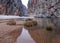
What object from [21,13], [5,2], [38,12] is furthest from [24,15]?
[5,2]

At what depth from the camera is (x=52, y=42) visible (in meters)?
1.36

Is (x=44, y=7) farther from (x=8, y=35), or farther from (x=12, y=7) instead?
(x=8, y=35)

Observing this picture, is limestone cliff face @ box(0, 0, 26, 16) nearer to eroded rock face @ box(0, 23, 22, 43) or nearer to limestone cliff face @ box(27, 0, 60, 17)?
limestone cliff face @ box(27, 0, 60, 17)

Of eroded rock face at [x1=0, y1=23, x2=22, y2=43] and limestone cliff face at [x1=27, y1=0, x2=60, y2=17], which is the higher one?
limestone cliff face at [x1=27, y1=0, x2=60, y2=17]

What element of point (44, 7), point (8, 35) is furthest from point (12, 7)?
point (8, 35)

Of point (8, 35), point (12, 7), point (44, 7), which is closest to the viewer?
point (8, 35)

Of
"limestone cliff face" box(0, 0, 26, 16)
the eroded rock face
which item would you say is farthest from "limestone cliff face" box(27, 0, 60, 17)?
the eroded rock face

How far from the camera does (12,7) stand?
2922 millimetres

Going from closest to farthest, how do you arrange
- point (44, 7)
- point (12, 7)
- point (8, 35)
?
point (8, 35) < point (12, 7) < point (44, 7)

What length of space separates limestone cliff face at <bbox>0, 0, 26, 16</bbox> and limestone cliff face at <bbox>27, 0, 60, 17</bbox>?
0.59 feet

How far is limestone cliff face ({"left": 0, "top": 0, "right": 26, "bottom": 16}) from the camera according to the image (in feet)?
9.27

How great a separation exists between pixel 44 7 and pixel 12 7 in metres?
0.78

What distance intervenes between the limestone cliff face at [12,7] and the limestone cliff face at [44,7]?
180 mm

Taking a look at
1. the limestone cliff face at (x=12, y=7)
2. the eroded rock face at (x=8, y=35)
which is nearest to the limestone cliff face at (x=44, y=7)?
the limestone cliff face at (x=12, y=7)
